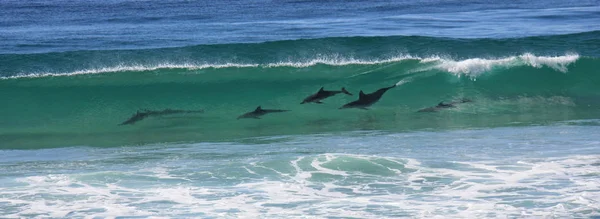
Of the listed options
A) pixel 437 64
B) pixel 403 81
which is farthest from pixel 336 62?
pixel 437 64

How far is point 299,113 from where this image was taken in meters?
17.7

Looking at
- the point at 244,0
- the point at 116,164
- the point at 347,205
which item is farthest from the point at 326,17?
the point at 347,205

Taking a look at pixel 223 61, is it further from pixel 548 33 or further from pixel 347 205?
pixel 347 205

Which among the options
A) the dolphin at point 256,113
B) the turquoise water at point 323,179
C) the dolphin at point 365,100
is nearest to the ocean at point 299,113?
the turquoise water at point 323,179

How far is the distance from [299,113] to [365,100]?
1.42 meters

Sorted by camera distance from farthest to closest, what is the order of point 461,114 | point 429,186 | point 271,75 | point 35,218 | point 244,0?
1. point 244,0
2. point 271,75
3. point 461,114
4. point 429,186
5. point 35,218

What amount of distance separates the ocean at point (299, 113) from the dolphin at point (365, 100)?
0.50ft

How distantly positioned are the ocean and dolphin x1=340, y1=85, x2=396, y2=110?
15 cm

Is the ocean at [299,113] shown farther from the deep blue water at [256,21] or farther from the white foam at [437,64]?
the deep blue water at [256,21]

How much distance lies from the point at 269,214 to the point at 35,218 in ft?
8.17

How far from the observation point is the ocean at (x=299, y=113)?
32.1ft

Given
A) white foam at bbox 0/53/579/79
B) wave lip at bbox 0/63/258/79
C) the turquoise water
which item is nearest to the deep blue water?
wave lip at bbox 0/63/258/79

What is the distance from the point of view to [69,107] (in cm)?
1897

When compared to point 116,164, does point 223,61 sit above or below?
above
